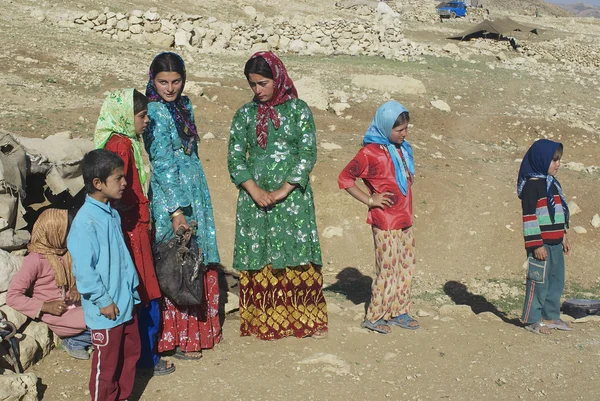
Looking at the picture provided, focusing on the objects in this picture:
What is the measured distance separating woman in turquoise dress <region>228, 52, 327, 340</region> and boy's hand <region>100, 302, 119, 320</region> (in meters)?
1.23

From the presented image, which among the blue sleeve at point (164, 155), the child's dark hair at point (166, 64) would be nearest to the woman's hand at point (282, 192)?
the blue sleeve at point (164, 155)

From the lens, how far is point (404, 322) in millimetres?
5109

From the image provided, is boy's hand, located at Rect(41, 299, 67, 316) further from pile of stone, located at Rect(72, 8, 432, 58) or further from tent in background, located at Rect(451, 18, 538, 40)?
tent in background, located at Rect(451, 18, 538, 40)

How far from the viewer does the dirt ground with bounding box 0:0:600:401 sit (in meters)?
4.25

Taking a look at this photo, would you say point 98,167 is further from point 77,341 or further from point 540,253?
point 540,253

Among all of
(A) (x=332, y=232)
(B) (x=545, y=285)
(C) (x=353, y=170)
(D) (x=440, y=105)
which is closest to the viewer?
(C) (x=353, y=170)

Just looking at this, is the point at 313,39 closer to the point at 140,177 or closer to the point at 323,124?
the point at 323,124

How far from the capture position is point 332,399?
4.03m

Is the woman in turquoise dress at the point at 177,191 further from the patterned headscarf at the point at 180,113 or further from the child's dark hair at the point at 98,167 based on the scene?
the child's dark hair at the point at 98,167

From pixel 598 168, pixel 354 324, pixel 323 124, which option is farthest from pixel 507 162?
pixel 354 324

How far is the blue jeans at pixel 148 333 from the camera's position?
4195mm

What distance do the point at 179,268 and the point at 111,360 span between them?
2.59ft

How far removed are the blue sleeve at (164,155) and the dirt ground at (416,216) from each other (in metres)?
1.06

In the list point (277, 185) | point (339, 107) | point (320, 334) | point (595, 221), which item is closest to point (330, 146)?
point (339, 107)
